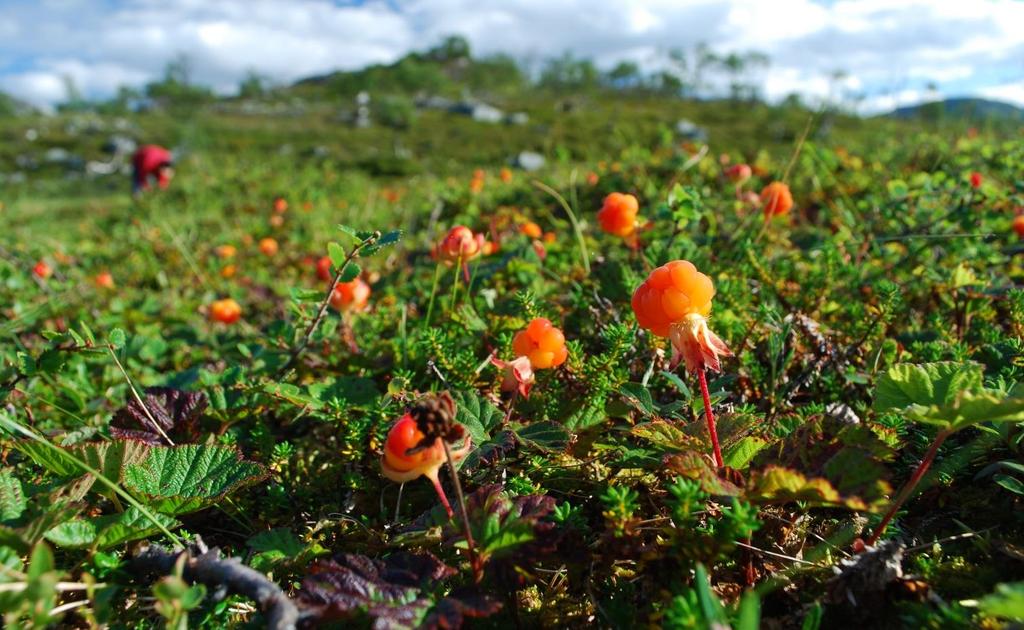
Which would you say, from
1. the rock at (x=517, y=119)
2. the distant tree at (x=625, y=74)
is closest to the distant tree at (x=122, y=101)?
the rock at (x=517, y=119)

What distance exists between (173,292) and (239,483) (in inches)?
125

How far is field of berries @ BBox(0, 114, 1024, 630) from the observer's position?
94cm

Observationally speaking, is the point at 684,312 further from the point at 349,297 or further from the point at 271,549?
the point at 349,297

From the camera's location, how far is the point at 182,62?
80.9 metres

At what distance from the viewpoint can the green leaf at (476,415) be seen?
1271 mm

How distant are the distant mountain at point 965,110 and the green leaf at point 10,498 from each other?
6.02m

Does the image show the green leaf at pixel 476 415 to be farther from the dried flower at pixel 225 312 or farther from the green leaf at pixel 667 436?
the dried flower at pixel 225 312

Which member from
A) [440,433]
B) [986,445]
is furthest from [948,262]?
[440,433]

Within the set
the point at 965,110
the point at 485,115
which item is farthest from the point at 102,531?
the point at 485,115

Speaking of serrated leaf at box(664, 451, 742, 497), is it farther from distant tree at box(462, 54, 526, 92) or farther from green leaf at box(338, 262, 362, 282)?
distant tree at box(462, 54, 526, 92)

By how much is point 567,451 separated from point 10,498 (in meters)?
1.07

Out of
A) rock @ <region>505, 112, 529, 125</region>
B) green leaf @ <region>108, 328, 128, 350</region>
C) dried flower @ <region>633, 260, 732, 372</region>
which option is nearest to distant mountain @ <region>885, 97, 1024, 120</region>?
dried flower @ <region>633, 260, 732, 372</region>

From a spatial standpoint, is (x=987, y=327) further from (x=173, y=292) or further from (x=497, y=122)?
(x=497, y=122)

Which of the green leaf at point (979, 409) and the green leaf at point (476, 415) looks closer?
the green leaf at point (979, 409)
